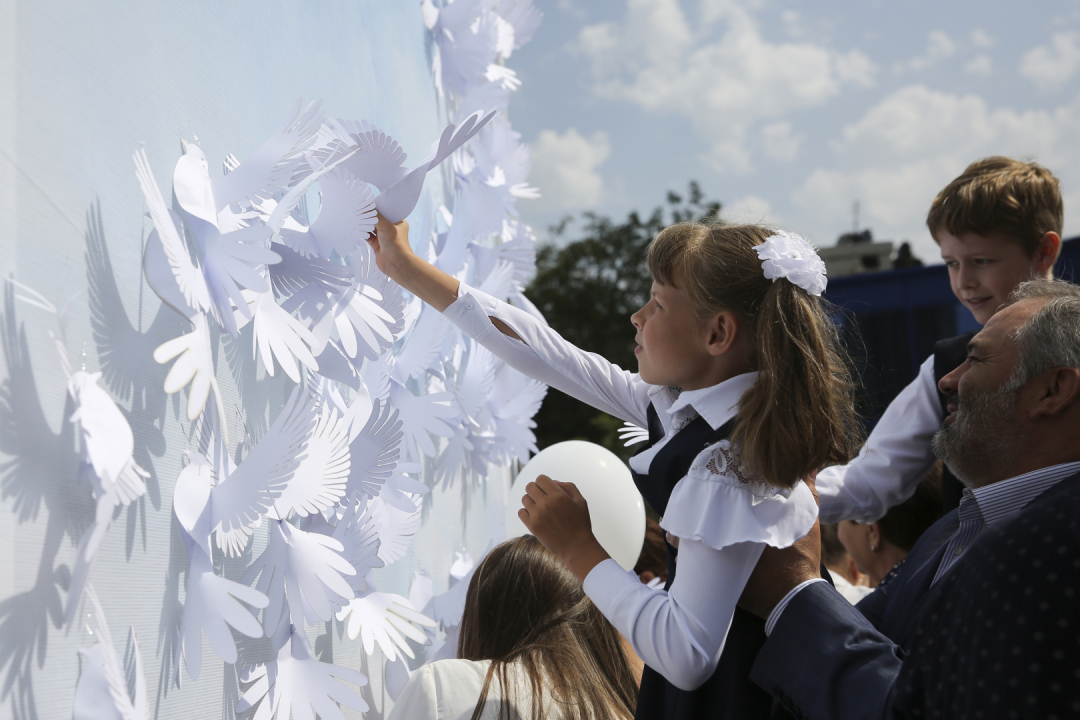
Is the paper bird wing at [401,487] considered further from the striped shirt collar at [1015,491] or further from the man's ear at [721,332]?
the striped shirt collar at [1015,491]

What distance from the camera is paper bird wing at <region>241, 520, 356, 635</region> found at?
1178 mm

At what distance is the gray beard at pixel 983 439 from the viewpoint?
4.33 feet

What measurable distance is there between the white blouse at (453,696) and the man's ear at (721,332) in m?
0.67

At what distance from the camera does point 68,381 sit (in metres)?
0.88

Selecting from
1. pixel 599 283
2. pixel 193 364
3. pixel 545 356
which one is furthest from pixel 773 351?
pixel 599 283

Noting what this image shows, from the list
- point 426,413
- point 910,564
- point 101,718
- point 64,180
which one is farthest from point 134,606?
point 910,564

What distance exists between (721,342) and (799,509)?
29 centimetres

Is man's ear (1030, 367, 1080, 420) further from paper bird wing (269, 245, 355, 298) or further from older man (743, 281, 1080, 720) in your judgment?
paper bird wing (269, 245, 355, 298)

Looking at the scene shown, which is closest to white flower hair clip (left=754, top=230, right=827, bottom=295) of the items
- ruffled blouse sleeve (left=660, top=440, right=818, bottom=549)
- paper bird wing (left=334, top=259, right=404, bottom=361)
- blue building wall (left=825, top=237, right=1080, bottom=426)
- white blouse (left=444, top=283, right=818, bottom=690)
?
white blouse (left=444, top=283, right=818, bottom=690)

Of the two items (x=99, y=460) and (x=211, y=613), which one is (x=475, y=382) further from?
(x=99, y=460)

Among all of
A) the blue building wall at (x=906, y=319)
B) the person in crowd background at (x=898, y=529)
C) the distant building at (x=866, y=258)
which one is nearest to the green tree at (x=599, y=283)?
the distant building at (x=866, y=258)

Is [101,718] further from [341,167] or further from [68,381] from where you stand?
[341,167]

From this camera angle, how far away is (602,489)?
2.22 meters

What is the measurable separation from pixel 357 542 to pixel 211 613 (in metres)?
0.31
